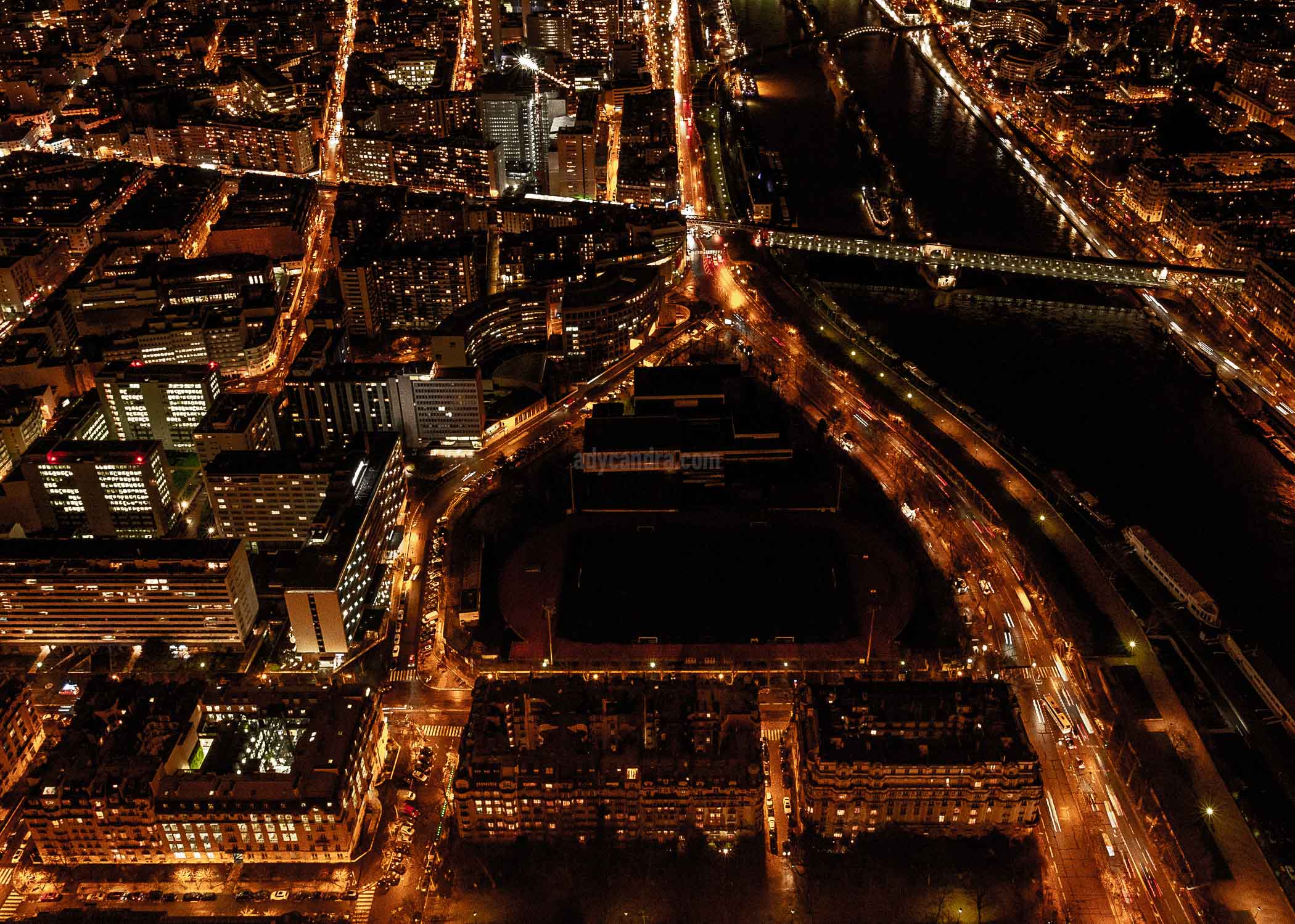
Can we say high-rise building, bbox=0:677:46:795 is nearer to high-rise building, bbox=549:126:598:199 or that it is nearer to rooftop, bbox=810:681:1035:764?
rooftop, bbox=810:681:1035:764

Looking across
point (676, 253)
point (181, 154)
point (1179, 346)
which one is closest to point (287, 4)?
point (181, 154)

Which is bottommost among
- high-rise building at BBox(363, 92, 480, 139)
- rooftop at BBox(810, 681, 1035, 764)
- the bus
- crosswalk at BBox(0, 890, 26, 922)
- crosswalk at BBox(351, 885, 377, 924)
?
crosswalk at BBox(0, 890, 26, 922)

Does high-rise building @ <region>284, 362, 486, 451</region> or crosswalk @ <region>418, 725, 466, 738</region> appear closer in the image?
crosswalk @ <region>418, 725, 466, 738</region>

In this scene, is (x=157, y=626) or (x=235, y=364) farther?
(x=235, y=364)

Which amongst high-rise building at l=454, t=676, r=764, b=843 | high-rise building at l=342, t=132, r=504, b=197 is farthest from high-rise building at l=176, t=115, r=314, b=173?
high-rise building at l=454, t=676, r=764, b=843

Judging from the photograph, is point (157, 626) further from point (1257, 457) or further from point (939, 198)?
point (939, 198)
